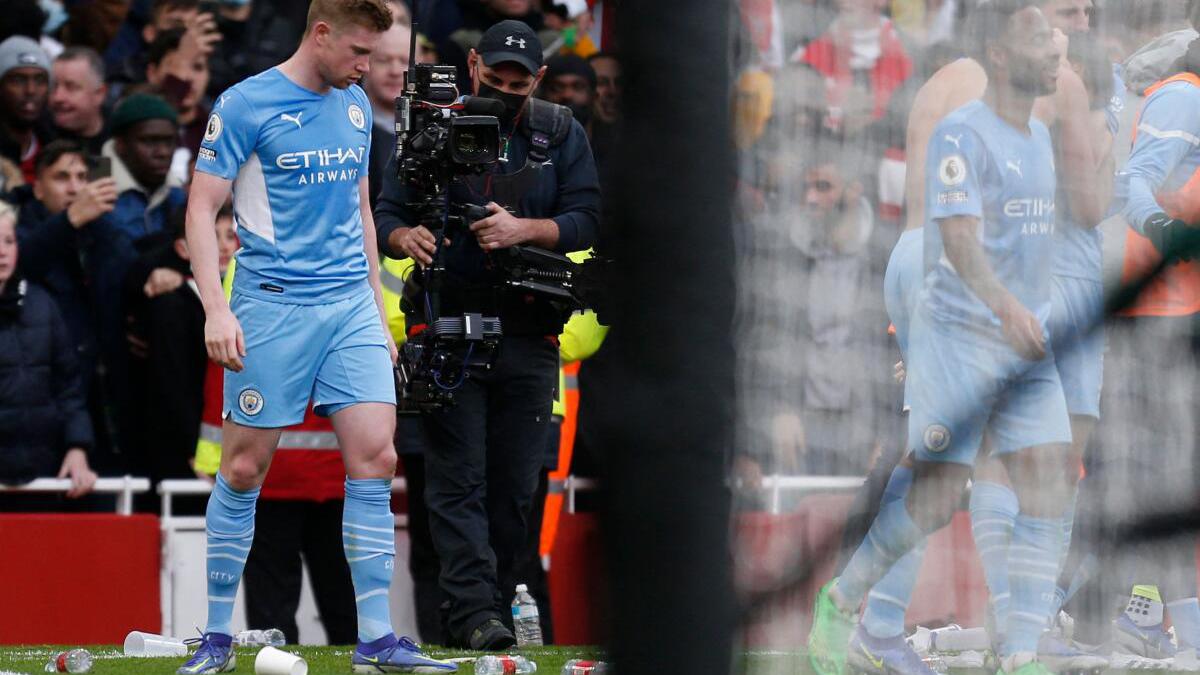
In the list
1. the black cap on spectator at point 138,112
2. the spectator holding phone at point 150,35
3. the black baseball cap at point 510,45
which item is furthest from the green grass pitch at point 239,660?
the spectator holding phone at point 150,35

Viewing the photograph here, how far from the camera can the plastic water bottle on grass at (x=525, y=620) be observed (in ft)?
23.9

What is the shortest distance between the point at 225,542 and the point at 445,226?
1499 millimetres

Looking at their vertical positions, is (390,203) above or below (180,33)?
below

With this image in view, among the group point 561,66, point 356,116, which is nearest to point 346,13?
point 356,116

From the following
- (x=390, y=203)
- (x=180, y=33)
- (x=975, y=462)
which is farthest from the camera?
(x=180, y=33)

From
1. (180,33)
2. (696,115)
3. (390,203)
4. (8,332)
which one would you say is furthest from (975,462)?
(180,33)

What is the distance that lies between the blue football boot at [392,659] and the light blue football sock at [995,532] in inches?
132

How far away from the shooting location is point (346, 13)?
19.0 ft

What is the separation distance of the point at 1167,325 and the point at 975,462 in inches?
9.8

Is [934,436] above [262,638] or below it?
above

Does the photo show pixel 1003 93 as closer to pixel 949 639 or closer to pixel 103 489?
pixel 949 639

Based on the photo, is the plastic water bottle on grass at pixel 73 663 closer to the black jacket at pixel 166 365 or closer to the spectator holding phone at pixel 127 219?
the black jacket at pixel 166 365

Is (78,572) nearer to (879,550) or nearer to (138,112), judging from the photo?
(138,112)

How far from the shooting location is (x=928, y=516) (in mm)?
2029
